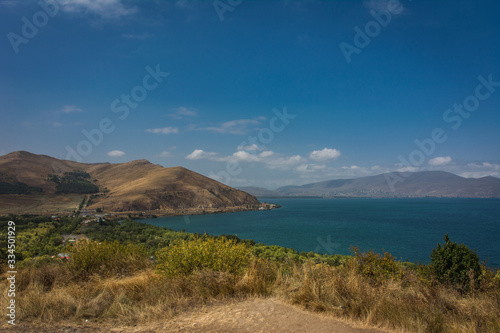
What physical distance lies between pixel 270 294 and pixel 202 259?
6.02ft

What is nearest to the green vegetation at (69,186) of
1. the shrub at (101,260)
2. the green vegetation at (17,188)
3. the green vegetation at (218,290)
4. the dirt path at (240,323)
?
the green vegetation at (17,188)

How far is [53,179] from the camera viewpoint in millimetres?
154625

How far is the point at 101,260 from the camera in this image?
799 cm

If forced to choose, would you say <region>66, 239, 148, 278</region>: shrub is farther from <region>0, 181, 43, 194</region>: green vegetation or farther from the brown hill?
<region>0, 181, 43, 194</region>: green vegetation

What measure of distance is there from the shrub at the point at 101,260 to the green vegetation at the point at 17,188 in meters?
138

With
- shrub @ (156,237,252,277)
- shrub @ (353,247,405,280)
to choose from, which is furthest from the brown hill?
shrub @ (353,247,405,280)

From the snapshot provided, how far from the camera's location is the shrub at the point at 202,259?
684cm

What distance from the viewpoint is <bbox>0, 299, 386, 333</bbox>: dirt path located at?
4586 mm

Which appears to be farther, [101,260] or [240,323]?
[101,260]

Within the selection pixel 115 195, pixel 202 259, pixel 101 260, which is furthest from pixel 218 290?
pixel 115 195

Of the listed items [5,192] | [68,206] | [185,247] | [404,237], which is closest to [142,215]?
[68,206]

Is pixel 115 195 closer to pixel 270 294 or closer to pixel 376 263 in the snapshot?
pixel 376 263

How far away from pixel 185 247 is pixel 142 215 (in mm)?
140752

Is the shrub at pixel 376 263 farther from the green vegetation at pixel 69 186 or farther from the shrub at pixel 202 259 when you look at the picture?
the green vegetation at pixel 69 186
